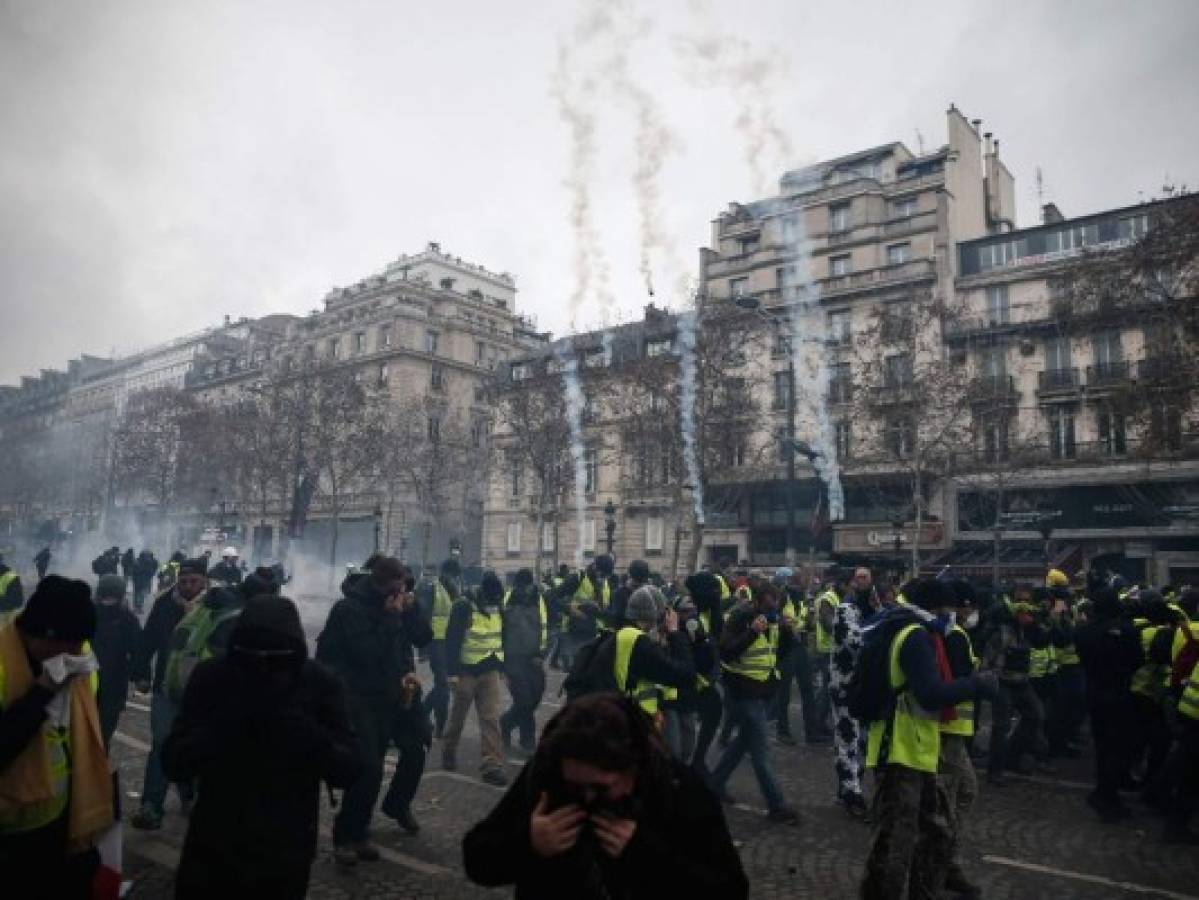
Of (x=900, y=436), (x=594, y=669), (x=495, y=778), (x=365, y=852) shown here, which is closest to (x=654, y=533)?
(x=900, y=436)

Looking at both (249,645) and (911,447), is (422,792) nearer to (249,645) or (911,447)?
(249,645)

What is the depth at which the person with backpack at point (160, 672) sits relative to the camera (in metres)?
6.22

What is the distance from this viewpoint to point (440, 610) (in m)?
10.8

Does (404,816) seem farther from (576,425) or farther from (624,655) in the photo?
(576,425)

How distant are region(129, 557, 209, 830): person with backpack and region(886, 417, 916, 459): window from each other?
25912mm

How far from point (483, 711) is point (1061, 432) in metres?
31.5

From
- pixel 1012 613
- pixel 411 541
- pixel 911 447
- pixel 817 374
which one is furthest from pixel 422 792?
pixel 411 541

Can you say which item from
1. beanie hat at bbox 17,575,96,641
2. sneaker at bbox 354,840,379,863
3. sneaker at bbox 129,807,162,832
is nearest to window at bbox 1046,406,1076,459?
sneaker at bbox 354,840,379,863

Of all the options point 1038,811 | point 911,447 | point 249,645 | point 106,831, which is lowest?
point 1038,811

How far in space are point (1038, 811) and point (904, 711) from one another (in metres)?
3.84

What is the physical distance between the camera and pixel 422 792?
755cm

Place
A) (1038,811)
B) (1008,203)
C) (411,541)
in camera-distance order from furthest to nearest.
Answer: (411,541), (1008,203), (1038,811)

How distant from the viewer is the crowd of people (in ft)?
6.93

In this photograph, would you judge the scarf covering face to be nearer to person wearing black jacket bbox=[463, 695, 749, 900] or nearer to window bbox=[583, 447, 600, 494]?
person wearing black jacket bbox=[463, 695, 749, 900]
